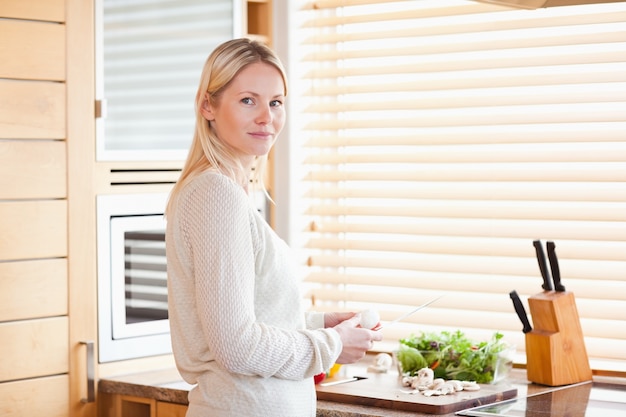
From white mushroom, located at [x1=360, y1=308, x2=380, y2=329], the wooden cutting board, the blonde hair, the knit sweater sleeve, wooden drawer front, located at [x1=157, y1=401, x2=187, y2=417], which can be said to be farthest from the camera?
wooden drawer front, located at [x1=157, y1=401, x2=187, y2=417]

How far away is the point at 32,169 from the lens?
2.44m

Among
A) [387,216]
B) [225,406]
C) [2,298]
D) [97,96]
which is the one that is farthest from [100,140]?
[225,406]

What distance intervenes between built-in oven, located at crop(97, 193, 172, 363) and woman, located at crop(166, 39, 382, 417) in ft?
2.90

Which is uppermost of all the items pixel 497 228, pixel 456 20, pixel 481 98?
pixel 456 20

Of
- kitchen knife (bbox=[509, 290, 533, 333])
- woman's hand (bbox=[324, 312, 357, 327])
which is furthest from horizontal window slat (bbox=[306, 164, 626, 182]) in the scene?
woman's hand (bbox=[324, 312, 357, 327])

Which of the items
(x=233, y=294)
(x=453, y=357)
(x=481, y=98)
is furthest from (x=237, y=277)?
(x=481, y=98)

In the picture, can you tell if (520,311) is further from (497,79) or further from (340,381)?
(497,79)

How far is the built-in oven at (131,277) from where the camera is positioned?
260 cm

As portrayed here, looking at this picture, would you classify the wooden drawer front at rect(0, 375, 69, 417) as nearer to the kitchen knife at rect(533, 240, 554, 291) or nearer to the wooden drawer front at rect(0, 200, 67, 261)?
the wooden drawer front at rect(0, 200, 67, 261)

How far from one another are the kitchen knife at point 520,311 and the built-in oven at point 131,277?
37.3 inches

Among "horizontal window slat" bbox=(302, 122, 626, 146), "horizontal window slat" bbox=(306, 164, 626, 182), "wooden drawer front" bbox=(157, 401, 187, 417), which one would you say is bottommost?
"wooden drawer front" bbox=(157, 401, 187, 417)

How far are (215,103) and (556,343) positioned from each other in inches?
46.6

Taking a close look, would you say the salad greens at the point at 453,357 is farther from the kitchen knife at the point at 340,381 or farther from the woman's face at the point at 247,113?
the woman's face at the point at 247,113

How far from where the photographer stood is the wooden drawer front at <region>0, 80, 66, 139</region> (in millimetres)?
2393
